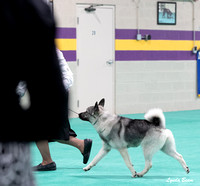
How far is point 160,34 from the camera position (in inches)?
458

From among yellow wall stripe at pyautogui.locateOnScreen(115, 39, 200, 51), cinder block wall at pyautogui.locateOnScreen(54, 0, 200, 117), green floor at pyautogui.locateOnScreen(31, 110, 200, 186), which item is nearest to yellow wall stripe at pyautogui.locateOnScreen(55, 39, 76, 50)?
cinder block wall at pyautogui.locateOnScreen(54, 0, 200, 117)

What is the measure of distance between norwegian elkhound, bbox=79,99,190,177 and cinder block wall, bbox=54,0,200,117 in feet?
18.8

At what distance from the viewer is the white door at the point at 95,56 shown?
10.6 m

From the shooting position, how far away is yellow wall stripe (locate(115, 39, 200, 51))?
11.1 m

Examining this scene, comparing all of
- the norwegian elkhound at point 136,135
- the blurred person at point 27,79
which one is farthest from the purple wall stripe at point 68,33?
the blurred person at point 27,79

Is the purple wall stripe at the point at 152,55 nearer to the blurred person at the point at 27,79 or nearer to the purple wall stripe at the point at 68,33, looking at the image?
the purple wall stripe at the point at 68,33

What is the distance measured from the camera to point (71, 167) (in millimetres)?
5352

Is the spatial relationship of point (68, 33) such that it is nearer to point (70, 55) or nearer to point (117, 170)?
point (70, 55)

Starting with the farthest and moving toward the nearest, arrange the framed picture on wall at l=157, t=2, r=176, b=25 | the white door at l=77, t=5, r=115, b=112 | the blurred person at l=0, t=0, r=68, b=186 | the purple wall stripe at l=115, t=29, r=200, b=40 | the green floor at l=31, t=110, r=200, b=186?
the framed picture on wall at l=157, t=2, r=176, b=25, the purple wall stripe at l=115, t=29, r=200, b=40, the white door at l=77, t=5, r=115, b=112, the green floor at l=31, t=110, r=200, b=186, the blurred person at l=0, t=0, r=68, b=186

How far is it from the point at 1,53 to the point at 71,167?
4.47 metres

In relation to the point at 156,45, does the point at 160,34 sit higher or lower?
higher

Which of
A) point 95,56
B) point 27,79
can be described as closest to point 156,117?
point 27,79

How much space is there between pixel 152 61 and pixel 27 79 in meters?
10.7

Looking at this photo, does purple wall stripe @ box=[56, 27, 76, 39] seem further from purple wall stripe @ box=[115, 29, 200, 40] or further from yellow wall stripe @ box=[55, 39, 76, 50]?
purple wall stripe @ box=[115, 29, 200, 40]
